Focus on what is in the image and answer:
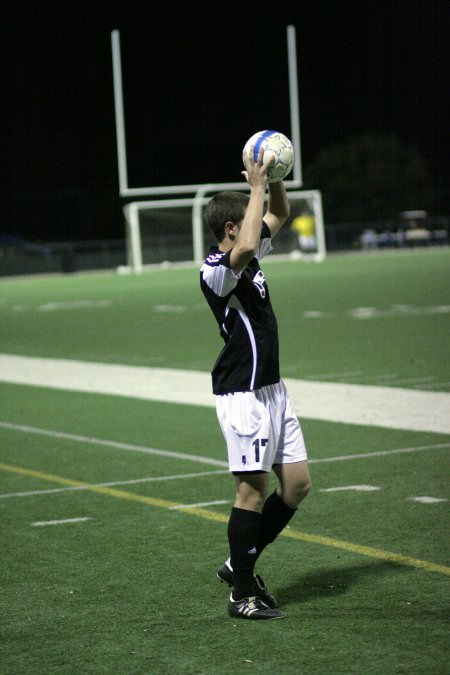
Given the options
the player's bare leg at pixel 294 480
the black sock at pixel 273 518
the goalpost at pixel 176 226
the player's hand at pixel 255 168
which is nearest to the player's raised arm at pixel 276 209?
the player's hand at pixel 255 168

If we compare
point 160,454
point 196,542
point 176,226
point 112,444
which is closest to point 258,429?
point 196,542

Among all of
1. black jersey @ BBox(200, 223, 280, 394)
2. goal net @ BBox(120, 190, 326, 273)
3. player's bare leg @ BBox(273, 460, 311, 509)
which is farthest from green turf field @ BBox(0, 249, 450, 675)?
goal net @ BBox(120, 190, 326, 273)

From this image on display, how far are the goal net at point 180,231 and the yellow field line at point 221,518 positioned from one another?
108 ft

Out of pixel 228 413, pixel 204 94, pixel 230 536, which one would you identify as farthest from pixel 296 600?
pixel 204 94

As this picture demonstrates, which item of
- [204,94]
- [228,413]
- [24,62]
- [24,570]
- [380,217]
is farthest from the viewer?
[380,217]

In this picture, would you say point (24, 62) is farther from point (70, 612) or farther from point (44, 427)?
point (70, 612)

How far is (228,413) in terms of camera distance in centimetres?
518

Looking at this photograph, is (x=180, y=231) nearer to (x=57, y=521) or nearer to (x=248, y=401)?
(x=57, y=521)

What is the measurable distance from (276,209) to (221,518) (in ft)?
6.92

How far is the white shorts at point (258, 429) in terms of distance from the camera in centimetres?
512

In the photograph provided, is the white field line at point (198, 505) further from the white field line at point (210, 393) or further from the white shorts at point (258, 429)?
the white field line at point (210, 393)

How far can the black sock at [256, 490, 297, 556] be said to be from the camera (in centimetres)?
537

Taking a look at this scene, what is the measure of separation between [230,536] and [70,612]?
29.8 inches

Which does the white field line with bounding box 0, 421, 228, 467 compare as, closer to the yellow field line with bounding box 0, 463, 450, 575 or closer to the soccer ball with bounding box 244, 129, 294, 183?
the yellow field line with bounding box 0, 463, 450, 575
